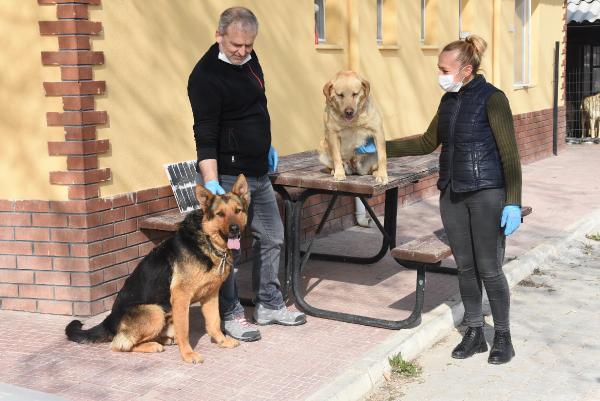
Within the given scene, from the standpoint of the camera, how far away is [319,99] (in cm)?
913

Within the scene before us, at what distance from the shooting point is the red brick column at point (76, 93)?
Result: 224 inches

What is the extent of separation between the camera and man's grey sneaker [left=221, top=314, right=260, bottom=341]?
5.56m

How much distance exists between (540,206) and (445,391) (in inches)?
249

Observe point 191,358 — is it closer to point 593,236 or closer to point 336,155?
point 336,155

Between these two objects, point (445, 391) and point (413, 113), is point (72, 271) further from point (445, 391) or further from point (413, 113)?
point (413, 113)

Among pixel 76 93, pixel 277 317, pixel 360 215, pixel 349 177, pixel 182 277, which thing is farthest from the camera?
pixel 360 215

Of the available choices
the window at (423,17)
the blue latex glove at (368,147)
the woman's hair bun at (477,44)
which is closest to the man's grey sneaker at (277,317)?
the blue latex glove at (368,147)

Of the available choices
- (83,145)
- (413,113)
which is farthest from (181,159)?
(413,113)

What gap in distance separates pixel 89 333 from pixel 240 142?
1.55 meters

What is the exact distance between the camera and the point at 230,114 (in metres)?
5.30

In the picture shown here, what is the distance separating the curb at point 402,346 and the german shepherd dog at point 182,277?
38.0 inches

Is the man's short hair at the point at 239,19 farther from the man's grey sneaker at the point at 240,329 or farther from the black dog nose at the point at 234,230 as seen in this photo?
the man's grey sneaker at the point at 240,329

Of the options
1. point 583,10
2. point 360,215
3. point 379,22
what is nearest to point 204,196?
point 360,215

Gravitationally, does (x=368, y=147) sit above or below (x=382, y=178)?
above
